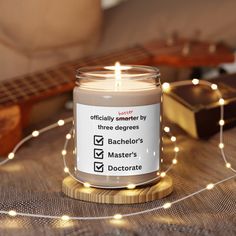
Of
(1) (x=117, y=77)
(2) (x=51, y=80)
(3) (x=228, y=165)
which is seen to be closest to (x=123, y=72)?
(1) (x=117, y=77)

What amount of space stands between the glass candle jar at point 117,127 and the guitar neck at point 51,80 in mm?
338

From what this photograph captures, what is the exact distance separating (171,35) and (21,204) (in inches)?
26.3

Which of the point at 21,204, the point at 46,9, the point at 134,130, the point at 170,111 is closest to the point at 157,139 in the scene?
the point at 134,130

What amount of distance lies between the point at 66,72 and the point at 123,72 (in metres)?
0.36

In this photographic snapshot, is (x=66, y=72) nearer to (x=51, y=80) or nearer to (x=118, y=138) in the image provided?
(x=51, y=80)

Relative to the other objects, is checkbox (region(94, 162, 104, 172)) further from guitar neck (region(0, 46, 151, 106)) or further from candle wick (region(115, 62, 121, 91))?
guitar neck (region(0, 46, 151, 106))

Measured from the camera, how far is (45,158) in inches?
32.9

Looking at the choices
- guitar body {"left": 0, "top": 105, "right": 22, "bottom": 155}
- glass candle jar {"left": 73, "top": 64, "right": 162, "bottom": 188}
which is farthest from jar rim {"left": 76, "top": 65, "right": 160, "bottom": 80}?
guitar body {"left": 0, "top": 105, "right": 22, "bottom": 155}

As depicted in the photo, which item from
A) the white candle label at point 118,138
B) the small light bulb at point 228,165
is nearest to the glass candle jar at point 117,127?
the white candle label at point 118,138

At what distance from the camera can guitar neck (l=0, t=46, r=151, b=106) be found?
3.23 feet

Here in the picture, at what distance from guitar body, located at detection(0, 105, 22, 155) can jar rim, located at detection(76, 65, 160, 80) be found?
0.25 m

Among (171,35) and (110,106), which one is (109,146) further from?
(171,35)

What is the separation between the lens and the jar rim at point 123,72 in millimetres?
647

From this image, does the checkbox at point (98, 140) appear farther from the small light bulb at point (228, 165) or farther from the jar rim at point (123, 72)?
the small light bulb at point (228, 165)
